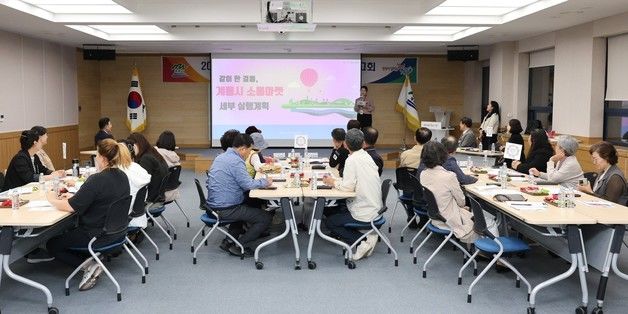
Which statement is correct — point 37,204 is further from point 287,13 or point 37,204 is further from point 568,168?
point 568,168

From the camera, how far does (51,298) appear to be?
406 cm

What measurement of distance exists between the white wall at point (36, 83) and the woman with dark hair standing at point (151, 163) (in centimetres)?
504

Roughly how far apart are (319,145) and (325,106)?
3.19ft

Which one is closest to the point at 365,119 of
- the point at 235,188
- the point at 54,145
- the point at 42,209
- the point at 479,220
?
the point at 54,145

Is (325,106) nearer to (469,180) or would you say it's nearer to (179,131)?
(179,131)

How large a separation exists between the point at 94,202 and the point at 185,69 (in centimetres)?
1064

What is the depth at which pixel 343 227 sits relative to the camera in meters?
5.44

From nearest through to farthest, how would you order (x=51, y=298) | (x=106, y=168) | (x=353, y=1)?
1. (x=51, y=298)
2. (x=106, y=168)
3. (x=353, y=1)

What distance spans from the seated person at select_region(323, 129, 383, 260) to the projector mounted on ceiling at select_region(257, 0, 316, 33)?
7.22ft

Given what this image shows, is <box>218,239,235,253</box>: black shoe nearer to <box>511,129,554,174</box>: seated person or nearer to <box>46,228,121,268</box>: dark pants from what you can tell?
<box>46,228,121,268</box>: dark pants

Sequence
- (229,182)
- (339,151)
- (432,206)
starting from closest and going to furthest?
(432,206) → (229,182) → (339,151)

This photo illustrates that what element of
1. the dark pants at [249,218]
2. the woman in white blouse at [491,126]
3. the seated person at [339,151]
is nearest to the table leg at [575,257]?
the dark pants at [249,218]

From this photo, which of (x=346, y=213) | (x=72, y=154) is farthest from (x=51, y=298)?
(x=72, y=154)

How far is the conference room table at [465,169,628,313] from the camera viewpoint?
399cm
